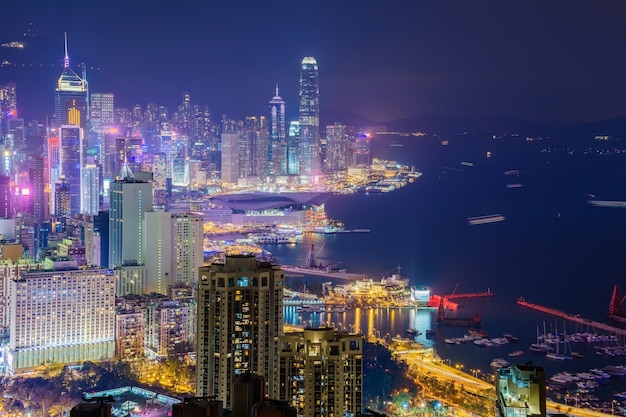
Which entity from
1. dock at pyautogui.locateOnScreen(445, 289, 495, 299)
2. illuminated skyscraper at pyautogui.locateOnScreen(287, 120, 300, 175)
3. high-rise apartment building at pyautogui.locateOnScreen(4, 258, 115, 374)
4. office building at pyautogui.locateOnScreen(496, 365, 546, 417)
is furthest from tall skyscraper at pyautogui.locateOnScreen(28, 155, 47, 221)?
office building at pyautogui.locateOnScreen(496, 365, 546, 417)

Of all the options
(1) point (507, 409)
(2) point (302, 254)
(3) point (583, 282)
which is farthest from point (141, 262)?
(1) point (507, 409)

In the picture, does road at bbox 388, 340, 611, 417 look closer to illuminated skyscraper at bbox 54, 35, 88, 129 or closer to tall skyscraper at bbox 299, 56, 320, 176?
tall skyscraper at bbox 299, 56, 320, 176

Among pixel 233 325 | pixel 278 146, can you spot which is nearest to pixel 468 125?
pixel 278 146

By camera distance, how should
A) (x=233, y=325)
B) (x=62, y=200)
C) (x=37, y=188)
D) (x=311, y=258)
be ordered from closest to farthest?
(x=233, y=325) < (x=311, y=258) < (x=62, y=200) < (x=37, y=188)

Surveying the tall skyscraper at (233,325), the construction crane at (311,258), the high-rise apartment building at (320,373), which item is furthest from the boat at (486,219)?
the high-rise apartment building at (320,373)

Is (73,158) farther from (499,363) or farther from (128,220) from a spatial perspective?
(499,363)

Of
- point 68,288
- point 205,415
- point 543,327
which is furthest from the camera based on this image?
point 543,327

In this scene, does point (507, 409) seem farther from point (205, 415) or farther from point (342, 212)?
point (342, 212)
